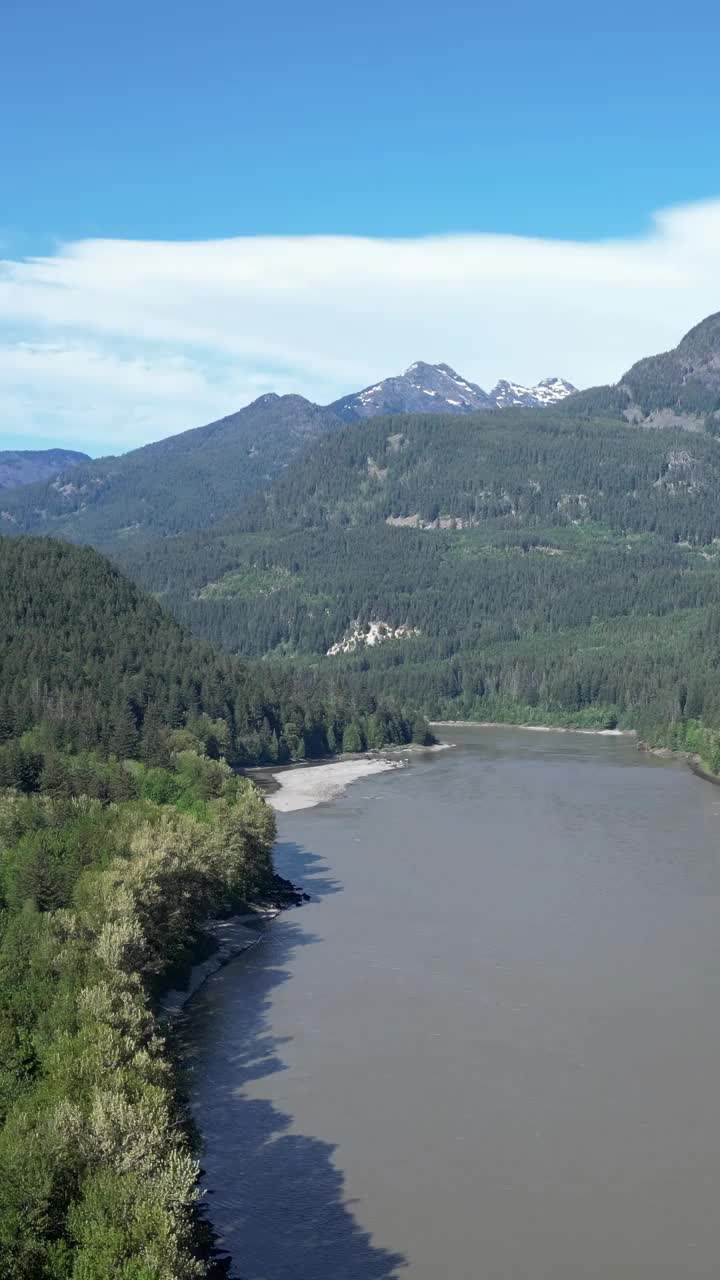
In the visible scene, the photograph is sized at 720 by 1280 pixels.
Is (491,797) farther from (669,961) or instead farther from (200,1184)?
(200,1184)

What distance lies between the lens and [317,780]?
5945 inches

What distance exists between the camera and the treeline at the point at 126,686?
135 m

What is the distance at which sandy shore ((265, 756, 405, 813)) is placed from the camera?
134m

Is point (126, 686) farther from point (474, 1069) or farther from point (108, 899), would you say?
point (474, 1069)

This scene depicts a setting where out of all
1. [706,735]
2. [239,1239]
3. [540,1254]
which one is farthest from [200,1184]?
[706,735]

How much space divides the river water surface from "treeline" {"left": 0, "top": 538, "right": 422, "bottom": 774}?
1493 inches

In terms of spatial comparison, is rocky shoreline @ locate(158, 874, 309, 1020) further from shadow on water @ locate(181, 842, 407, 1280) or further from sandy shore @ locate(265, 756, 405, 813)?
sandy shore @ locate(265, 756, 405, 813)

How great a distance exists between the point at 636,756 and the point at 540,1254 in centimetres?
13452

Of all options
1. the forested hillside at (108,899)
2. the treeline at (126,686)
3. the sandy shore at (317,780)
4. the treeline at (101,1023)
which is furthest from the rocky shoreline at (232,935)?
the sandy shore at (317,780)

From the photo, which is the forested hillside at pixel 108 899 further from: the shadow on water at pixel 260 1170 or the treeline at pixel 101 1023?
the shadow on water at pixel 260 1170

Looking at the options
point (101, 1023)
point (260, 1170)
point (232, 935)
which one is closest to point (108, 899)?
point (101, 1023)

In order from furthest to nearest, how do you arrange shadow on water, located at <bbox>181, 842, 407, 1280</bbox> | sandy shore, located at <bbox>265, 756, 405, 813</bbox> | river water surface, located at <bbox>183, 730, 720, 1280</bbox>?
sandy shore, located at <bbox>265, 756, 405, 813</bbox> < river water surface, located at <bbox>183, 730, 720, 1280</bbox> < shadow on water, located at <bbox>181, 842, 407, 1280</bbox>

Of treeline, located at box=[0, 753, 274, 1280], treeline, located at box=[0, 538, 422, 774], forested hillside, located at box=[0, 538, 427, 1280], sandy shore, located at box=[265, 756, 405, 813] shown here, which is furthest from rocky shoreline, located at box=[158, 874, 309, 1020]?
sandy shore, located at box=[265, 756, 405, 813]

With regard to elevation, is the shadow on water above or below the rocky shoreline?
below
